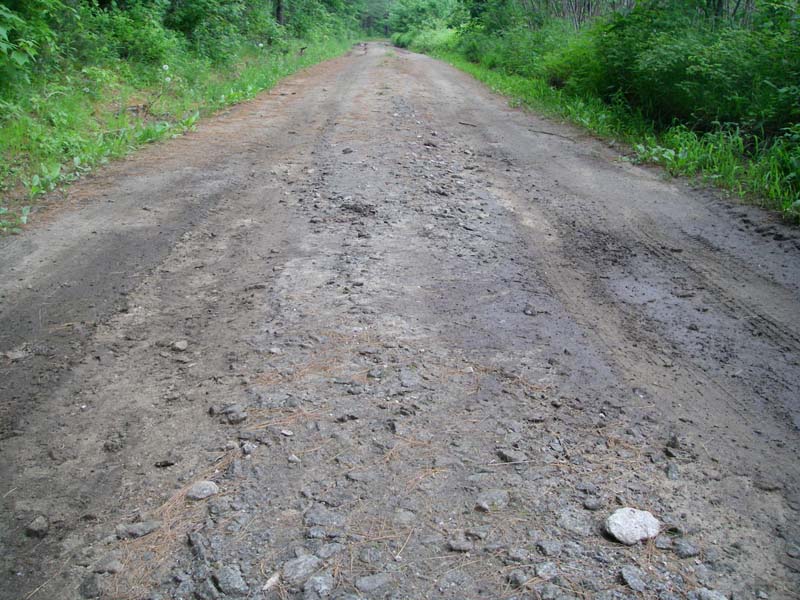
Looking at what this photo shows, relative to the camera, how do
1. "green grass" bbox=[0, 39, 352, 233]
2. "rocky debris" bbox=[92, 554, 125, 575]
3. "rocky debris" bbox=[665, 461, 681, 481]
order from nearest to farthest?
"rocky debris" bbox=[92, 554, 125, 575]
"rocky debris" bbox=[665, 461, 681, 481]
"green grass" bbox=[0, 39, 352, 233]

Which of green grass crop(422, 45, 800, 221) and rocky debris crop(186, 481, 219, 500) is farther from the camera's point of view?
green grass crop(422, 45, 800, 221)

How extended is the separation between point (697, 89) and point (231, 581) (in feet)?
28.1

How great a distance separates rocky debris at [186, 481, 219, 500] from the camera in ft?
8.15

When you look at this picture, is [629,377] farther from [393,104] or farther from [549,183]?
[393,104]

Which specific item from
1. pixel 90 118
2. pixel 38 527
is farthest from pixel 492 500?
pixel 90 118

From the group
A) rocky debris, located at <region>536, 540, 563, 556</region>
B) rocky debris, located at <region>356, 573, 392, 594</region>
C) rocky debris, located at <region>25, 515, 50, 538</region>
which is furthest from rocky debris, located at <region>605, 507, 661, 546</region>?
rocky debris, located at <region>25, 515, 50, 538</region>

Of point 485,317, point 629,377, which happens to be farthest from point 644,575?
point 485,317

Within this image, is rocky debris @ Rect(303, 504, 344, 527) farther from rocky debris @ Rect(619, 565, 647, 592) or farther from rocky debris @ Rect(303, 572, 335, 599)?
rocky debris @ Rect(619, 565, 647, 592)

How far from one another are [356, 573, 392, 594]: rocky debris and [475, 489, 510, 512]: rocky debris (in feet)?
1.59

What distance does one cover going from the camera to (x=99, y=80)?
9797mm

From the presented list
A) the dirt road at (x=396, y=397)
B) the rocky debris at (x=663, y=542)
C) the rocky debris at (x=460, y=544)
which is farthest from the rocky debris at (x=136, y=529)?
the rocky debris at (x=663, y=542)

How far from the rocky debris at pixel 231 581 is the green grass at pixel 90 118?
4.42 metres

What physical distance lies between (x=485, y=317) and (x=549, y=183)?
137 inches

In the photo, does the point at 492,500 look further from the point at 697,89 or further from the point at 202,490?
the point at 697,89
